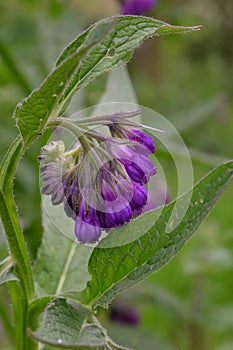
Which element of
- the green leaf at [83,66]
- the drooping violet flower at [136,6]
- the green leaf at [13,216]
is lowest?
the drooping violet flower at [136,6]

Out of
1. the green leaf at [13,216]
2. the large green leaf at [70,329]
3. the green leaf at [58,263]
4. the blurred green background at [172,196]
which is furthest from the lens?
the blurred green background at [172,196]

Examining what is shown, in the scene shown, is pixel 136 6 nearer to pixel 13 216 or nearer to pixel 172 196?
pixel 172 196

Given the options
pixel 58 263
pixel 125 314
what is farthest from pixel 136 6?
pixel 58 263

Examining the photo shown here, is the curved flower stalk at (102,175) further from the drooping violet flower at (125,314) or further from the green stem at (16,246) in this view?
the drooping violet flower at (125,314)

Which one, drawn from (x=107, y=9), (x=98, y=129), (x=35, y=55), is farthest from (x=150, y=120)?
(x=107, y=9)

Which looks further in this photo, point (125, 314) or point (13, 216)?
point (125, 314)

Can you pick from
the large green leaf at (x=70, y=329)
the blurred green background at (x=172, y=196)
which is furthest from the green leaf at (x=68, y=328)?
the blurred green background at (x=172, y=196)

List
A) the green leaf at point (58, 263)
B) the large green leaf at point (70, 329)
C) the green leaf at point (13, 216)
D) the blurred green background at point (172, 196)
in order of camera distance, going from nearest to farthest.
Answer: the large green leaf at point (70, 329) → the green leaf at point (13, 216) → the green leaf at point (58, 263) → the blurred green background at point (172, 196)

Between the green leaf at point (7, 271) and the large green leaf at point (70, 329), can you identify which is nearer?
the large green leaf at point (70, 329)
